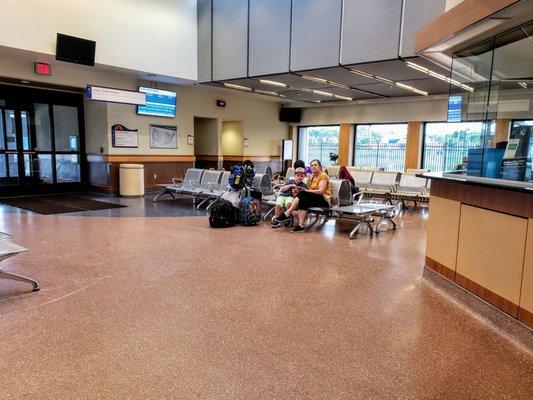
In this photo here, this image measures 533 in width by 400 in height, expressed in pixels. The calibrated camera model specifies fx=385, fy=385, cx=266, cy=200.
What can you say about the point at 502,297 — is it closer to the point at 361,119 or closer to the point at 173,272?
the point at 173,272

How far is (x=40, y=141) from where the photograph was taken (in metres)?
9.42

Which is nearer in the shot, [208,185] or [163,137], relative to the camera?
[208,185]

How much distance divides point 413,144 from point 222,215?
7.40 metres

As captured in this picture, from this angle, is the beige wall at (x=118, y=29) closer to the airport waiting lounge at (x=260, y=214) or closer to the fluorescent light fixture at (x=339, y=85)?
the airport waiting lounge at (x=260, y=214)

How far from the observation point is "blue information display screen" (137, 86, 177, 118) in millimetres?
9992

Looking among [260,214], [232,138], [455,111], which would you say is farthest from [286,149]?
[455,111]

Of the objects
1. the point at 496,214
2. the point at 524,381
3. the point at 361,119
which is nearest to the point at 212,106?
the point at 361,119

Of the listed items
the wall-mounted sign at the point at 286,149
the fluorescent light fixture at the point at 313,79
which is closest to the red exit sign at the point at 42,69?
the fluorescent light fixture at the point at 313,79

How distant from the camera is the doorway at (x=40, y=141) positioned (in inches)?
350

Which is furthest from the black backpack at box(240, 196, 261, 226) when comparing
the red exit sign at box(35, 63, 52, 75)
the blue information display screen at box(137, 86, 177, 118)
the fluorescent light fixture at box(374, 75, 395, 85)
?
the red exit sign at box(35, 63, 52, 75)

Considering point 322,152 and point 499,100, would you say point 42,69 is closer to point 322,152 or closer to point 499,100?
point 499,100

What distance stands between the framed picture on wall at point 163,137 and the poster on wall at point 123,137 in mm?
467

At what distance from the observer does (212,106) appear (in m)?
11.9

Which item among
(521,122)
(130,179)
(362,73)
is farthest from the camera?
(130,179)
